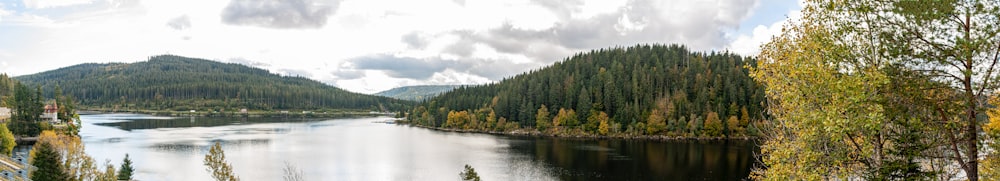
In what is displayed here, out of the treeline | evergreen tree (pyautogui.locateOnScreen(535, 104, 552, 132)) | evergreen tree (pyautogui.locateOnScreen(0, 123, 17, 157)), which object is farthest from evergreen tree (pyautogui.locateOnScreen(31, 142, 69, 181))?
evergreen tree (pyautogui.locateOnScreen(535, 104, 552, 132))

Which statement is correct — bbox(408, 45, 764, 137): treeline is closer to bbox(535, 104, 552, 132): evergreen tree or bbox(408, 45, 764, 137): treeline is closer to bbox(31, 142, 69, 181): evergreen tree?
bbox(535, 104, 552, 132): evergreen tree

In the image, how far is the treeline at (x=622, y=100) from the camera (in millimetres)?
110250

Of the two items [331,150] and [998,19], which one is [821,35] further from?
[331,150]

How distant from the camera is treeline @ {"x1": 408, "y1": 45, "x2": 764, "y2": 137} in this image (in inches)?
4341

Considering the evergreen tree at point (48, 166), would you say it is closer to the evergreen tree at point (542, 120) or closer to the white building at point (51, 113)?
the white building at point (51, 113)

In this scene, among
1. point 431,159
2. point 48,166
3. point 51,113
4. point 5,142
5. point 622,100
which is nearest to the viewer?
point 48,166

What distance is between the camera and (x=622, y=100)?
123m

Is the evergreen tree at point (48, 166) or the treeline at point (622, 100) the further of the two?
the treeline at point (622, 100)

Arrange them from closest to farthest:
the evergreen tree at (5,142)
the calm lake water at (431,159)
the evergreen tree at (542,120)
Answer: the calm lake water at (431,159) → the evergreen tree at (5,142) → the evergreen tree at (542,120)

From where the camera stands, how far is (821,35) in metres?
11.5

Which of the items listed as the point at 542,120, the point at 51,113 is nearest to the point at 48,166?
the point at 51,113

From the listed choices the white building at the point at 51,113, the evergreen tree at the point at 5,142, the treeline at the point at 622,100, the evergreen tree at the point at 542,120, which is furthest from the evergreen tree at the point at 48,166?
the evergreen tree at the point at 542,120

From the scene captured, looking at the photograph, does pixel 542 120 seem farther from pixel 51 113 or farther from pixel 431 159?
pixel 51 113

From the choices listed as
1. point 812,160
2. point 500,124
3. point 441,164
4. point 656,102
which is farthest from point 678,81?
point 812,160
